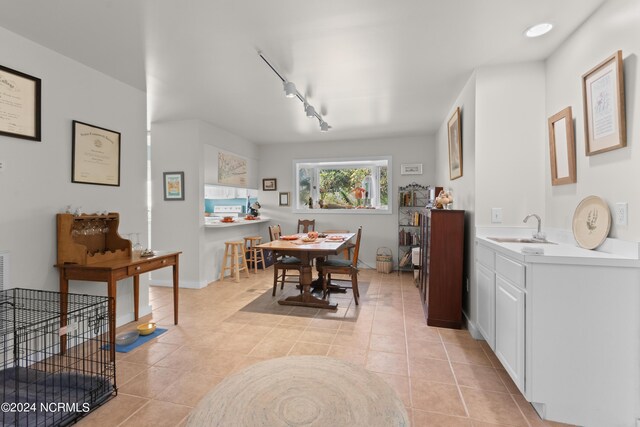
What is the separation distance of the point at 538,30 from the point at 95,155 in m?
3.77

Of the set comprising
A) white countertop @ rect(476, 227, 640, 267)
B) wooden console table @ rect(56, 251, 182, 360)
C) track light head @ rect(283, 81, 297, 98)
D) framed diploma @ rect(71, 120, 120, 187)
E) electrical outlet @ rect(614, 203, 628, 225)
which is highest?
track light head @ rect(283, 81, 297, 98)

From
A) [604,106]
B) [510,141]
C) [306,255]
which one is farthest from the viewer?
[306,255]

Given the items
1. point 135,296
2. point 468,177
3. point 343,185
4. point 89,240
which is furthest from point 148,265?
point 343,185

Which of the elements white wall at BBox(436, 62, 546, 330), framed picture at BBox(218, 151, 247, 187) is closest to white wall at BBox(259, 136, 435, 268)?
framed picture at BBox(218, 151, 247, 187)

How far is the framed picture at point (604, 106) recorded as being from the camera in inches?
68.1

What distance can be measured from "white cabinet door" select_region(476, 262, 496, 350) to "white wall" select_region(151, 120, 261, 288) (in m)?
3.63

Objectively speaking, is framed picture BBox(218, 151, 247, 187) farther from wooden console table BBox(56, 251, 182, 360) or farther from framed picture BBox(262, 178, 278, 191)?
wooden console table BBox(56, 251, 182, 360)

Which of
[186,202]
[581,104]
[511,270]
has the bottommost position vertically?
[511,270]

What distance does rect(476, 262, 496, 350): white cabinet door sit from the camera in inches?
89.7

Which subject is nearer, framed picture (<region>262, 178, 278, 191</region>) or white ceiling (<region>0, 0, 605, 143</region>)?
white ceiling (<region>0, 0, 605, 143</region>)

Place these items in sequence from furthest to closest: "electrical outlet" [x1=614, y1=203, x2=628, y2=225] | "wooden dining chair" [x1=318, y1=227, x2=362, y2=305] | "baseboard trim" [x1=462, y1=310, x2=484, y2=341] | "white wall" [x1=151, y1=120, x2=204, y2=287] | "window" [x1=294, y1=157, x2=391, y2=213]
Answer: "window" [x1=294, y1=157, x2=391, y2=213]
"white wall" [x1=151, y1=120, x2=204, y2=287]
"wooden dining chair" [x1=318, y1=227, x2=362, y2=305]
"baseboard trim" [x1=462, y1=310, x2=484, y2=341]
"electrical outlet" [x1=614, y1=203, x2=628, y2=225]

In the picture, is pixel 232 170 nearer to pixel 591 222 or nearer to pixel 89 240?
pixel 89 240

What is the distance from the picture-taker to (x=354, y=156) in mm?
5852

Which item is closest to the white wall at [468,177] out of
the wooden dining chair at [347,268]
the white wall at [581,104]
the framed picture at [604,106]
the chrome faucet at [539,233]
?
the chrome faucet at [539,233]
